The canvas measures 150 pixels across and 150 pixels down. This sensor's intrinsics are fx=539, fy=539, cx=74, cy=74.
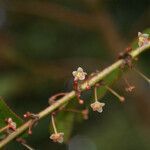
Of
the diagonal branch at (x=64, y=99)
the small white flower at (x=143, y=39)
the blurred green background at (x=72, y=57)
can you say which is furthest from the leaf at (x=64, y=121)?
the blurred green background at (x=72, y=57)

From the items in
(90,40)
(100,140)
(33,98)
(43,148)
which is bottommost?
(100,140)

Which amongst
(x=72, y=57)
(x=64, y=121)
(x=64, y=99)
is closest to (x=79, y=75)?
(x=64, y=99)

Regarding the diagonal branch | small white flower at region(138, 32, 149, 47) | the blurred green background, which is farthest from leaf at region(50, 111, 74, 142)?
the blurred green background

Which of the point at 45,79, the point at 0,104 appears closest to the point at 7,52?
the point at 45,79

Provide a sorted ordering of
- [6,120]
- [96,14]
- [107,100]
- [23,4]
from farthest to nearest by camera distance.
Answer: [107,100] → [23,4] → [96,14] → [6,120]

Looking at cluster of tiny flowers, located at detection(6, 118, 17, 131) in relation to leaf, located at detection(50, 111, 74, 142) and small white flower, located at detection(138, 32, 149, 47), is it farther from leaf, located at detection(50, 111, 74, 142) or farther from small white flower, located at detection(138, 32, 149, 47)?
small white flower, located at detection(138, 32, 149, 47)

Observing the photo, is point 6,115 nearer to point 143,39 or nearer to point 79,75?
point 79,75

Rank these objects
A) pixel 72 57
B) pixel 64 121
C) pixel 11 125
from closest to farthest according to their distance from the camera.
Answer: pixel 11 125 → pixel 64 121 → pixel 72 57

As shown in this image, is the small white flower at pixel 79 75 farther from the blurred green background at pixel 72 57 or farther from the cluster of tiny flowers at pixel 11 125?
the blurred green background at pixel 72 57

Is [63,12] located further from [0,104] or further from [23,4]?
[0,104]
